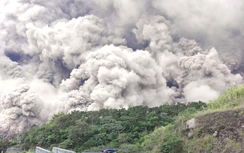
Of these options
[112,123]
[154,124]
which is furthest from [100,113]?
[154,124]

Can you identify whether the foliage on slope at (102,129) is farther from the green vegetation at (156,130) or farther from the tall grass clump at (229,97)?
the tall grass clump at (229,97)

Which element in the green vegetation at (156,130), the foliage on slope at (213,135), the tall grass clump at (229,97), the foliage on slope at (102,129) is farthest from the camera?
the foliage on slope at (102,129)

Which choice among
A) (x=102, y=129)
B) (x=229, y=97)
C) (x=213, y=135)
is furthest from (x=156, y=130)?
(x=213, y=135)

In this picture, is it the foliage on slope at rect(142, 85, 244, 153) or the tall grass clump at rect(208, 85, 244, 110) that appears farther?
the tall grass clump at rect(208, 85, 244, 110)

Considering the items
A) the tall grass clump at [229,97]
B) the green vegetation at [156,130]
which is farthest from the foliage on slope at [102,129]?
the tall grass clump at [229,97]

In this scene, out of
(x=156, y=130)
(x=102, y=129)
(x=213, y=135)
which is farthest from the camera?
(x=102, y=129)

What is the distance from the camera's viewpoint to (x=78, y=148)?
1194 inches

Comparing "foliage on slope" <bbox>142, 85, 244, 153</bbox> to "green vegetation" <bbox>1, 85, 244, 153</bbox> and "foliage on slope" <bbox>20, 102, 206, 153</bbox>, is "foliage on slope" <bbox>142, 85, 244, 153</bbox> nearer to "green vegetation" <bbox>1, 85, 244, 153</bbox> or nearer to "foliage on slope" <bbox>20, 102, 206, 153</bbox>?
"green vegetation" <bbox>1, 85, 244, 153</bbox>

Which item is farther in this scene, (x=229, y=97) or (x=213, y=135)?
(x=229, y=97)

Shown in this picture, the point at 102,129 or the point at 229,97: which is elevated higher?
the point at 102,129

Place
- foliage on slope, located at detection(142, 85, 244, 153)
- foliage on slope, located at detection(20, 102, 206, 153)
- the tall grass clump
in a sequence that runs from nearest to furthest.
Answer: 1. foliage on slope, located at detection(142, 85, 244, 153)
2. the tall grass clump
3. foliage on slope, located at detection(20, 102, 206, 153)

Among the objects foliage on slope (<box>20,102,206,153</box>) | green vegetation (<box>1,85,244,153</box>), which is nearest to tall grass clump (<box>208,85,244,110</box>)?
green vegetation (<box>1,85,244,153</box>)

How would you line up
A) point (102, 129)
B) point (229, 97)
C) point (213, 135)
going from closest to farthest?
point (213, 135) → point (229, 97) → point (102, 129)

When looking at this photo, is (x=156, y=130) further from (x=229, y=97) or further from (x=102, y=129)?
(x=229, y=97)
